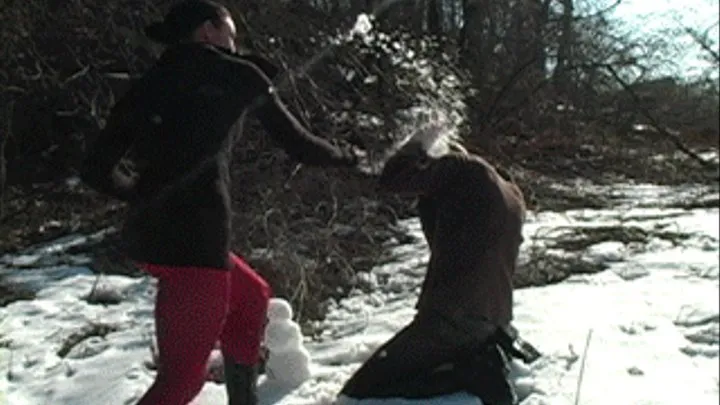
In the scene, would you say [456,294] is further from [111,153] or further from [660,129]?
[660,129]

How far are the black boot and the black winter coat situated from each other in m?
0.57

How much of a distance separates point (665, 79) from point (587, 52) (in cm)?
294

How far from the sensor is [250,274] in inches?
121

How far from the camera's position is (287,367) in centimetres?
386

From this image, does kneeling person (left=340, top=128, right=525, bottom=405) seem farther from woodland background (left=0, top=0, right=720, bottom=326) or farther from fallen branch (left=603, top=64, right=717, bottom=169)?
fallen branch (left=603, top=64, right=717, bottom=169)

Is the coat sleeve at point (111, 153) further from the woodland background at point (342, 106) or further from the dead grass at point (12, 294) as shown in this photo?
the dead grass at point (12, 294)

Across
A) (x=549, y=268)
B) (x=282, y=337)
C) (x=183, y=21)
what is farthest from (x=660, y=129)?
(x=183, y=21)

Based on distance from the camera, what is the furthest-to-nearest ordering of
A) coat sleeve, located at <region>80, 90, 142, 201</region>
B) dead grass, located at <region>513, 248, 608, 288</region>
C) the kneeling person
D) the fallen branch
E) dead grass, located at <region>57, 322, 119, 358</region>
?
the fallen branch → dead grass, located at <region>513, 248, 608, 288</region> → dead grass, located at <region>57, 322, 119, 358</region> → the kneeling person → coat sleeve, located at <region>80, 90, 142, 201</region>

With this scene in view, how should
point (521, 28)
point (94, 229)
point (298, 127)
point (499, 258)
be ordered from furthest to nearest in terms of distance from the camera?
point (521, 28)
point (94, 229)
point (499, 258)
point (298, 127)

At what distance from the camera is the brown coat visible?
351cm

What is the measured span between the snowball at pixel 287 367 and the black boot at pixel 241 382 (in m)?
0.55

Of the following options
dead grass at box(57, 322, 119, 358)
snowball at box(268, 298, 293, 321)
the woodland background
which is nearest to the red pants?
snowball at box(268, 298, 293, 321)

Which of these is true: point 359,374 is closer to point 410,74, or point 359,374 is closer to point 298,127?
point 298,127

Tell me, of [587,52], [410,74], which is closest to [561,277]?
[410,74]
